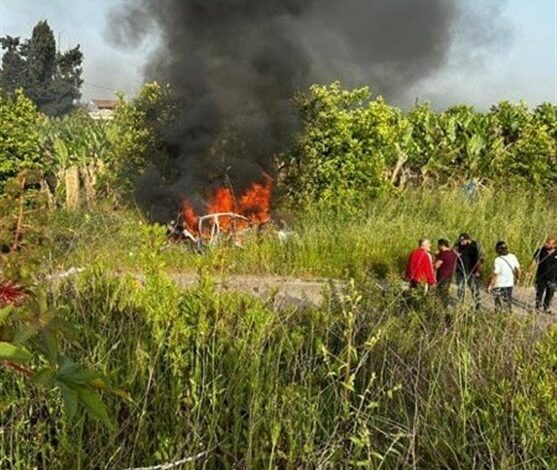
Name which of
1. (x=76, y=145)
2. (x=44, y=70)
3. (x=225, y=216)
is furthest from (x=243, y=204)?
(x=44, y=70)

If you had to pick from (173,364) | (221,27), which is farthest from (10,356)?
(221,27)

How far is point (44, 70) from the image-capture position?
70.2m

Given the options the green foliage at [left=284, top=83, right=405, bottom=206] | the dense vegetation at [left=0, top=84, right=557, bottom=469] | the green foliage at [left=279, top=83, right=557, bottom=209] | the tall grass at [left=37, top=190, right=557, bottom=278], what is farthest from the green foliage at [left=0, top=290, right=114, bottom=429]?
the green foliage at [left=284, top=83, right=405, bottom=206]

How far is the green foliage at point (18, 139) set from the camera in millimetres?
19344

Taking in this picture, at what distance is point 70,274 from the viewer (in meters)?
6.03

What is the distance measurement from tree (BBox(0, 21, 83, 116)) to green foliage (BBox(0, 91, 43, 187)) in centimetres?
4905

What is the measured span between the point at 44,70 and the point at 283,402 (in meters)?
71.6

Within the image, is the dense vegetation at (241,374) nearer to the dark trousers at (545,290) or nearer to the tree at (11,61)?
the dark trousers at (545,290)

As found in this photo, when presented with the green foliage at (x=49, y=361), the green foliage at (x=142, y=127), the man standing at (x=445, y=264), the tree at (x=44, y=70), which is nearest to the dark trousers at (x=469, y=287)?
the man standing at (x=445, y=264)

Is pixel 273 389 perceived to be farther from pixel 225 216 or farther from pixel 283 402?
pixel 225 216

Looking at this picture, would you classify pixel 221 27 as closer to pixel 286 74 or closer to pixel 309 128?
pixel 286 74

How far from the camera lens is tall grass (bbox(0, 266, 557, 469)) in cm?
319

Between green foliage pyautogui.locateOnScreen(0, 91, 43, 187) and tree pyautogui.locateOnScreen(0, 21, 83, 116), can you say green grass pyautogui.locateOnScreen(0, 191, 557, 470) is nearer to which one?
green foliage pyautogui.locateOnScreen(0, 91, 43, 187)

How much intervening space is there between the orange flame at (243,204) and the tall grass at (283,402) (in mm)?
12874
